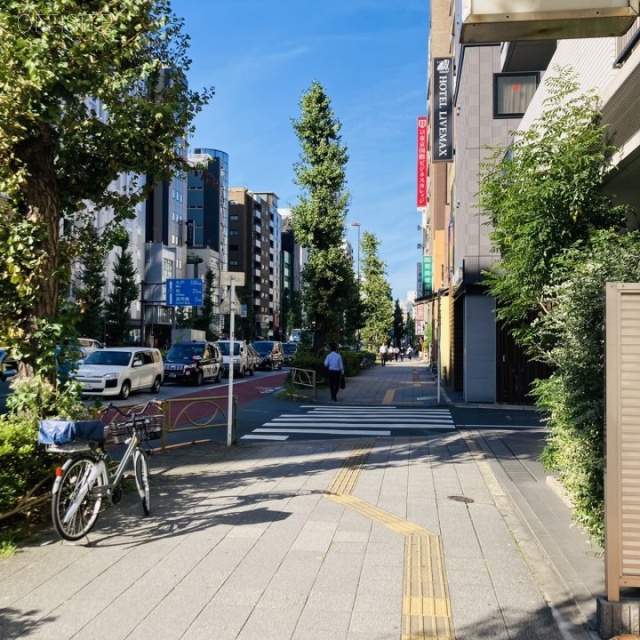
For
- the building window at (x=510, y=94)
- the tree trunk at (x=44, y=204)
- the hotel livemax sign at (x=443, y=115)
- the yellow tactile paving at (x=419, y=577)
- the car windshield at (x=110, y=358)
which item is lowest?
the yellow tactile paving at (x=419, y=577)

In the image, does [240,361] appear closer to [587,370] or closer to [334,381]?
[334,381]

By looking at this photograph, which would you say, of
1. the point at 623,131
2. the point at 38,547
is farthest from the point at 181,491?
the point at 623,131

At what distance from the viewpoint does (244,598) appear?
438 centimetres

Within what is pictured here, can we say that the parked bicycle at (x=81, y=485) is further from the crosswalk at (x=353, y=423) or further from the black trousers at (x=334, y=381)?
the black trousers at (x=334, y=381)

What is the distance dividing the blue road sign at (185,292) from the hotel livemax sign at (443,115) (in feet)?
79.2

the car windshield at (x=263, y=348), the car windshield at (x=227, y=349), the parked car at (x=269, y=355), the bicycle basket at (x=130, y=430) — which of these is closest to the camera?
the bicycle basket at (x=130, y=430)

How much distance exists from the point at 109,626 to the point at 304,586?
4.46 ft

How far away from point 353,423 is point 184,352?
14.2 meters

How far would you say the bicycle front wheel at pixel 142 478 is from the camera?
6336 millimetres

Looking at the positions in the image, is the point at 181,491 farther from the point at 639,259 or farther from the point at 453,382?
the point at 453,382

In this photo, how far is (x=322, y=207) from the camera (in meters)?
26.7

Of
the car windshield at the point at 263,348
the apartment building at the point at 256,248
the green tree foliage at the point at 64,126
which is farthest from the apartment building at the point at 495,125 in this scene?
the apartment building at the point at 256,248

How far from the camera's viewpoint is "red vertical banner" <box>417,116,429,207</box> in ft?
156

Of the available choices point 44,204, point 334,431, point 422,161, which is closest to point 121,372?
point 334,431
